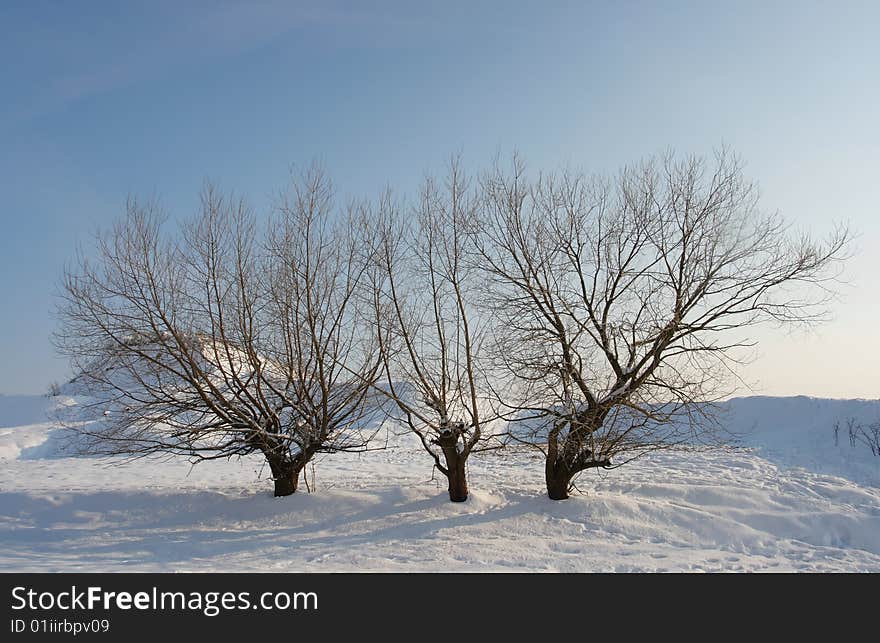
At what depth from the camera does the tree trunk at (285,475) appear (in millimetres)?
10859

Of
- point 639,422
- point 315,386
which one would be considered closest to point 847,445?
point 639,422

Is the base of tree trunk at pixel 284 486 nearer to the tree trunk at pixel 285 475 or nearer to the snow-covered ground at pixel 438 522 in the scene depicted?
the tree trunk at pixel 285 475

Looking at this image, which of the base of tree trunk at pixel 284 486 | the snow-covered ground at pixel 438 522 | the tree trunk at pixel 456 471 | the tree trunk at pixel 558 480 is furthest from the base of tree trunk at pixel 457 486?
the base of tree trunk at pixel 284 486

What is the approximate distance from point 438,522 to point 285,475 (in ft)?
10.6

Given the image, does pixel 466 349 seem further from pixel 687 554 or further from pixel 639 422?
pixel 687 554

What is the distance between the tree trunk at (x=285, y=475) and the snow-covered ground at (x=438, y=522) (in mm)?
324

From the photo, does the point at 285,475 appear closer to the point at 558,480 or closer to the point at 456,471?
the point at 456,471

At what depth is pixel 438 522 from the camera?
9.59m

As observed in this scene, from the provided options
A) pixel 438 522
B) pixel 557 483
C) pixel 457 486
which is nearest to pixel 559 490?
pixel 557 483

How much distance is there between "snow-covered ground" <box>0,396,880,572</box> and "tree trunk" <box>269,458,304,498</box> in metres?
0.32

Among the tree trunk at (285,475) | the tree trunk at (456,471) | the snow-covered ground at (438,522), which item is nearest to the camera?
the snow-covered ground at (438,522)

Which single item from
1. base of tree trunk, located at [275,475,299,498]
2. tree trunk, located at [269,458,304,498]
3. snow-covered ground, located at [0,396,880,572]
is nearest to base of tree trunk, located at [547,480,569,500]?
snow-covered ground, located at [0,396,880,572]
